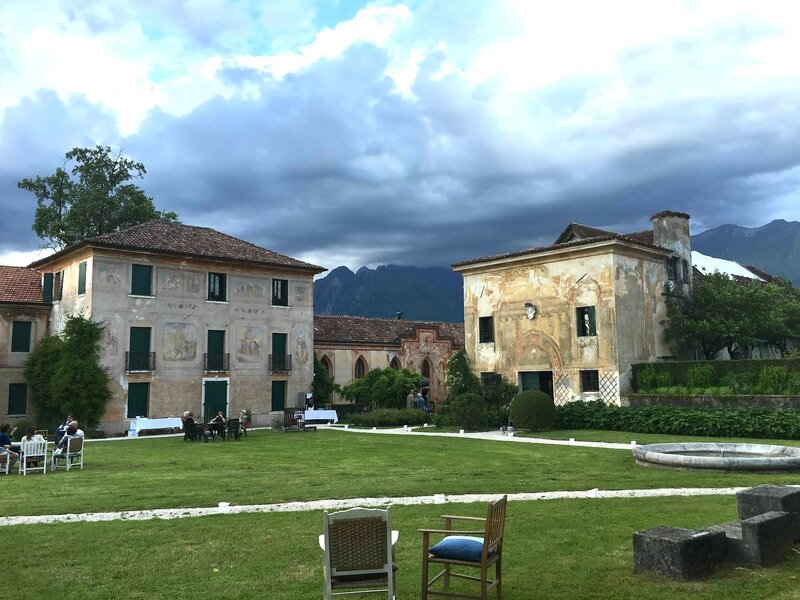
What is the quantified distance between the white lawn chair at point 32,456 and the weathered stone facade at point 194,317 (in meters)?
14.3

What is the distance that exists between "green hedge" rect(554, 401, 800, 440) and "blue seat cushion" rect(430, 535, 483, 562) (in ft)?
56.4

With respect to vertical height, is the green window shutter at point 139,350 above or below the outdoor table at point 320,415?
above

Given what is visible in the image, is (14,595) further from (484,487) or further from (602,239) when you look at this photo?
(602,239)

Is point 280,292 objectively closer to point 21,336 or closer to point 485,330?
point 485,330

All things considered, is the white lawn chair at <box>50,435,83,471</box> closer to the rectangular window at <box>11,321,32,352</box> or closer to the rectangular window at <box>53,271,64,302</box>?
the rectangular window at <box>11,321,32,352</box>

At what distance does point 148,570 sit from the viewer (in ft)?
21.2

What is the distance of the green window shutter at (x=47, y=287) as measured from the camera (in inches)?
1260

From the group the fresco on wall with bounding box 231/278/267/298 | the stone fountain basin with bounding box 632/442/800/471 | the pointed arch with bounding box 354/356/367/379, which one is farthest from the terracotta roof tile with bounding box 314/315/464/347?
the stone fountain basin with bounding box 632/442/800/471

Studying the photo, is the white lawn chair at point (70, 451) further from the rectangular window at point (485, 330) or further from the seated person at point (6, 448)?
the rectangular window at point (485, 330)

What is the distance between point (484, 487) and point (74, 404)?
73.0 feet

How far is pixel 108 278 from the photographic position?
28.9 metres

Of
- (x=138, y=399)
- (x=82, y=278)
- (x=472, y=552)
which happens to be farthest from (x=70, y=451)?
(x=82, y=278)

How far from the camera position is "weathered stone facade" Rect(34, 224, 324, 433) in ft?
94.9

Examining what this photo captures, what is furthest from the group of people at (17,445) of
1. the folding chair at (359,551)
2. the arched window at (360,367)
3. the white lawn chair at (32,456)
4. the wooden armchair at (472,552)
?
the arched window at (360,367)
